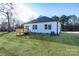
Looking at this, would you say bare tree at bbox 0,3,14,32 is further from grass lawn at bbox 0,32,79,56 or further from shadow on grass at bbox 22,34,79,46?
shadow on grass at bbox 22,34,79,46

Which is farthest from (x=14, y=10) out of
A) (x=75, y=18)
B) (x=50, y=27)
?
(x=75, y=18)

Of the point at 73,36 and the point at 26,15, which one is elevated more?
the point at 26,15

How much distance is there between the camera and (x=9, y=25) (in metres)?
5.59

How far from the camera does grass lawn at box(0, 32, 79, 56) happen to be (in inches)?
216

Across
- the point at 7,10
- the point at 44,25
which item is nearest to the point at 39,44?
the point at 44,25

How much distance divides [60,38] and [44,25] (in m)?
0.34

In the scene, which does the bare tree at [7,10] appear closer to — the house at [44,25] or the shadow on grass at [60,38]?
the house at [44,25]

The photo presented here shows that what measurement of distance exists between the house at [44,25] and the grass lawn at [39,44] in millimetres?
86

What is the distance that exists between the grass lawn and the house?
86mm

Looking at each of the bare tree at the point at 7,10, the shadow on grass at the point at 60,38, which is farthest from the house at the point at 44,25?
the bare tree at the point at 7,10

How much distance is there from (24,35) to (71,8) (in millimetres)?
898

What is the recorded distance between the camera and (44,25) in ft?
18.1

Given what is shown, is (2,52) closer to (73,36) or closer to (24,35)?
(24,35)

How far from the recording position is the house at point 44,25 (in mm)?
5500
